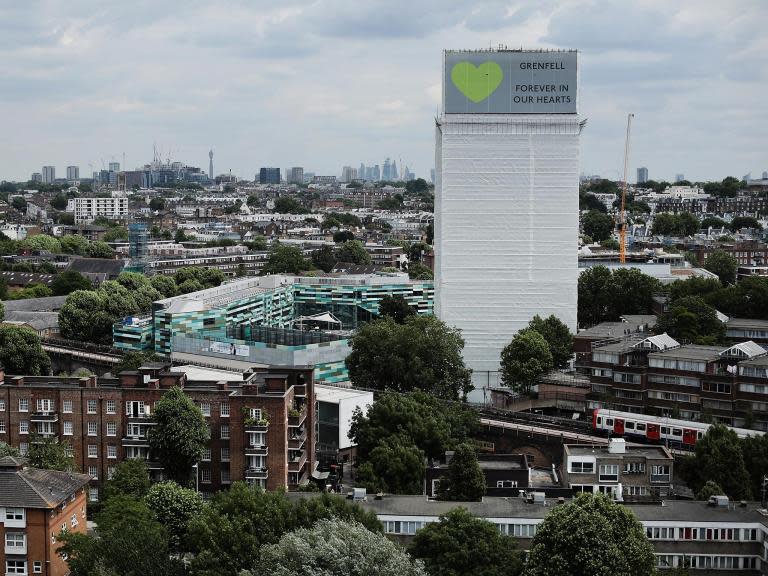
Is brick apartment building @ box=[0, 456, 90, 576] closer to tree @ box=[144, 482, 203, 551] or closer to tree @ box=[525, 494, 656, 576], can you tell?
Result: tree @ box=[144, 482, 203, 551]

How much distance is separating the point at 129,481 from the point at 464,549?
1213 centimetres

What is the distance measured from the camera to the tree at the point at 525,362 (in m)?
57.7

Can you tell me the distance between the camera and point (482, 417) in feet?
166

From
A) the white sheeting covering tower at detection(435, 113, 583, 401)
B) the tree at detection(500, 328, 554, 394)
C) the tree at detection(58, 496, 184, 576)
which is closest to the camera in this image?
the tree at detection(58, 496, 184, 576)

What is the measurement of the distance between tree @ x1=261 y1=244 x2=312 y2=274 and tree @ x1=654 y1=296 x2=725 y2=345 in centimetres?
4949

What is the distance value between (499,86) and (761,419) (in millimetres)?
25607

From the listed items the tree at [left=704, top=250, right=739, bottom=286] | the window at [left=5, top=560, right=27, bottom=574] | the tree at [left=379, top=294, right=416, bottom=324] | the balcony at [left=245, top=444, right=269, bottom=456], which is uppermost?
the tree at [left=704, top=250, right=739, bottom=286]

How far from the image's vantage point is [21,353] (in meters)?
61.8

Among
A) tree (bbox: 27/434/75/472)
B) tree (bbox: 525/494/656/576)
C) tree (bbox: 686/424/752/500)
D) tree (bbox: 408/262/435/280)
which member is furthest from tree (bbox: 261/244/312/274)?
tree (bbox: 525/494/656/576)

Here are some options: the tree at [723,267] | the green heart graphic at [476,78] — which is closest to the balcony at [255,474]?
the green heart graphic at [476,78]

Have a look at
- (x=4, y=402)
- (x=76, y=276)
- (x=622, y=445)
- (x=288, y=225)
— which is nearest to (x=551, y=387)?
(x=622, y=445)

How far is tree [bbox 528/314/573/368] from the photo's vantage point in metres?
62.1

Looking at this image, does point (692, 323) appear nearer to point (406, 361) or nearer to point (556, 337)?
point (556, 337)

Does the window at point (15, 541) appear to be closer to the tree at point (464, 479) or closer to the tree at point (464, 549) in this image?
the tree at point (464, 549)
